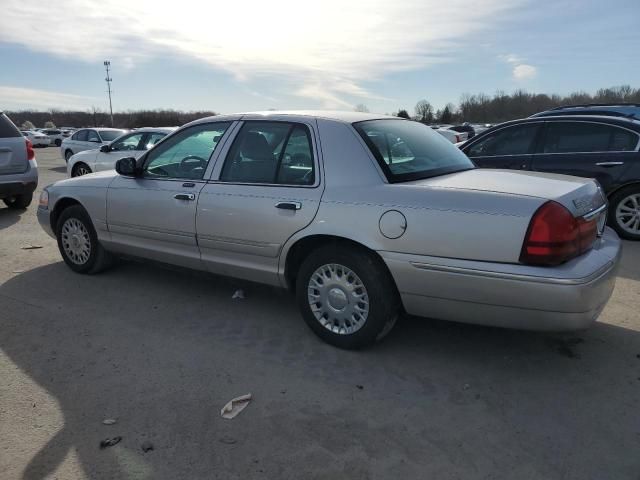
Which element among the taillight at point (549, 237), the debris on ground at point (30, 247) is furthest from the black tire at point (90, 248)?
the taillight at point (549, 237)

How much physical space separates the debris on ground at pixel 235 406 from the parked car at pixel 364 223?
835 mm

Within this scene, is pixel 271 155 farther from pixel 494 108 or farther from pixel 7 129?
pixel 494 108

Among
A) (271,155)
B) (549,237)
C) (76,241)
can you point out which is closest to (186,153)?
(271,155)

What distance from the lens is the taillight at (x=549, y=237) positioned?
9.20 ft

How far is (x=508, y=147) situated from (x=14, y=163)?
297 inches

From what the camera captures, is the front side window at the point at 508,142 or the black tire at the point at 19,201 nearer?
the front side window at the point at 508,142

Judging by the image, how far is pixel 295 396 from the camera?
3.03 metres

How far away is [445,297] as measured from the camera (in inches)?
122

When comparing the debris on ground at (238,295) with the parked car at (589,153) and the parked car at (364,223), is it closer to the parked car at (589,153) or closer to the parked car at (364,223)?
the parked car at (364,223)

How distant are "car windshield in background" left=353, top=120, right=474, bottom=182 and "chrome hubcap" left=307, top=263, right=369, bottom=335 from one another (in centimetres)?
73

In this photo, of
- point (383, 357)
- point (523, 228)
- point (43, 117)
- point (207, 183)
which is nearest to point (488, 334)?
point (383, 357)

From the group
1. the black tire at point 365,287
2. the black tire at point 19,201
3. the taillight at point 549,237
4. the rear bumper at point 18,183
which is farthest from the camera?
the black tire at point 19,201

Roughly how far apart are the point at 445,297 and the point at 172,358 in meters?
1.86

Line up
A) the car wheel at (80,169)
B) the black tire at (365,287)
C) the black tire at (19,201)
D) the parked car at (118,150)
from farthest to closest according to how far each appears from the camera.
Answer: the car wheel at (80,169) < the parked car at (118,150) < the black tire at (19,201) < the black tire at (365,287)
